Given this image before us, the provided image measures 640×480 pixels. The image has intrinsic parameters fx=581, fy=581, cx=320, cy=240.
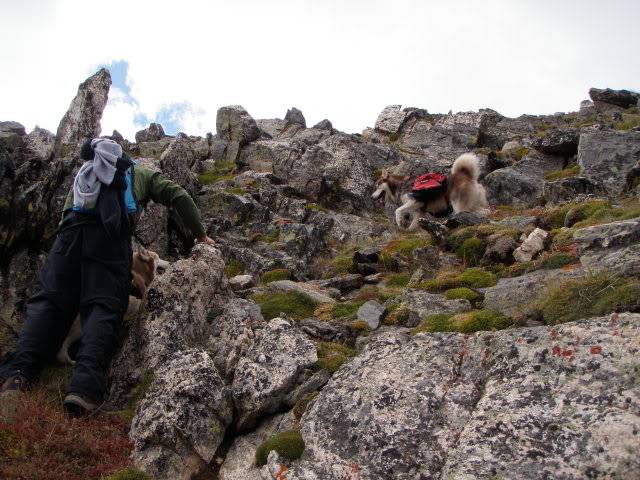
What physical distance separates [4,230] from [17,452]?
619 cm

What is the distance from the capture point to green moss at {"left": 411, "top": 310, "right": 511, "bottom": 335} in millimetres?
8414

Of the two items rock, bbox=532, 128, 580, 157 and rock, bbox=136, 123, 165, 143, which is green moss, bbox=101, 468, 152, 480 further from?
rock, bbox=136, 123, 165, 143

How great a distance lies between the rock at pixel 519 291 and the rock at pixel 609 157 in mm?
9131

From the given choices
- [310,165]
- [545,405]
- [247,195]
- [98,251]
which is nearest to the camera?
[545,405]

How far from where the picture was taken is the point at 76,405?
7.88m

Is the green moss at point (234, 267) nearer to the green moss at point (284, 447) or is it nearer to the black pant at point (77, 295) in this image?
the black pant at point (77, 295)

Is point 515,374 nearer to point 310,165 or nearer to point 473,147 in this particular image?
point 310,165

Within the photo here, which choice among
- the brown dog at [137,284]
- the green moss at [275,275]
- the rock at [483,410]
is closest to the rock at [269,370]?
the rock at [483,410]

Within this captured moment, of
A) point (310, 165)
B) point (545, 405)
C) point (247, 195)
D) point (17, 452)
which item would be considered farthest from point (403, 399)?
point (310, 165)

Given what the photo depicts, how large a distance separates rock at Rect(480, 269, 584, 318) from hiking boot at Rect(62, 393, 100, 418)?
20.2ft

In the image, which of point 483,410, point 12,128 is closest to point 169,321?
point 483,410

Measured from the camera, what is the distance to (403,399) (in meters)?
6.68

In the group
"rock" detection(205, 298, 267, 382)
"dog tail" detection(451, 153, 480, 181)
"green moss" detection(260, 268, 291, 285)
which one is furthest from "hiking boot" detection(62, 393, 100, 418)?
"dog tail" detection(451, 153, 480, 181)

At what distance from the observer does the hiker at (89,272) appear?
884 centimetres
